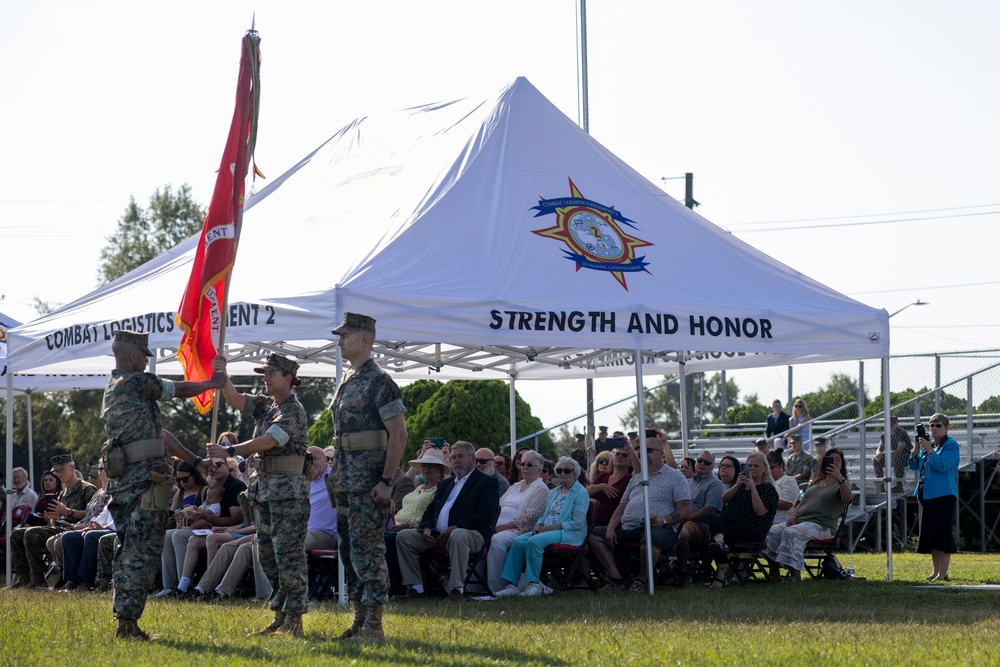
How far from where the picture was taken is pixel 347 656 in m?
6.67

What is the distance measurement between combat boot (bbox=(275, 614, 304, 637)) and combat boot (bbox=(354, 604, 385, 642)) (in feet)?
1.55

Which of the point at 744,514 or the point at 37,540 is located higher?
the point at 744,514

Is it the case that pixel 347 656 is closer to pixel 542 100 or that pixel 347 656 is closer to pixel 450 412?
pixel 542 100

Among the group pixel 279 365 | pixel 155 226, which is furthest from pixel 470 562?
pixel 155 226

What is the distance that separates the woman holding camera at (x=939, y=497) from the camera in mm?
12141

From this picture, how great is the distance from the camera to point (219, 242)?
986 centimetres

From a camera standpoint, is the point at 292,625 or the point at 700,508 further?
→ the point at 700,508

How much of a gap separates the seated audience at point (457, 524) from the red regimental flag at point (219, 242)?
7.08 feet

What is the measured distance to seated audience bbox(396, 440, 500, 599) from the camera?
10.5m

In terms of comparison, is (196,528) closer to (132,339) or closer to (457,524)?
(457,524)

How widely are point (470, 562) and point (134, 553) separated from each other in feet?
12.5

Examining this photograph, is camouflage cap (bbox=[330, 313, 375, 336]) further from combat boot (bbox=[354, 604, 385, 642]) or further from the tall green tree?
the tall green tree

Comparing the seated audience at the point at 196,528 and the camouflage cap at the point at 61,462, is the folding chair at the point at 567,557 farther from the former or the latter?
the camouflage cap at the point at 61,462

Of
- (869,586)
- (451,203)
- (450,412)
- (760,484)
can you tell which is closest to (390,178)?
(451,203)
